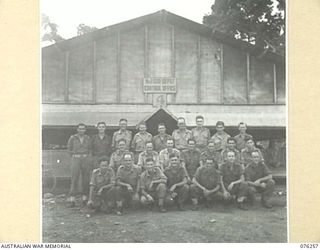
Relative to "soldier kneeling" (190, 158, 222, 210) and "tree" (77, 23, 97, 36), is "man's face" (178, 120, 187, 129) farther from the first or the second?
"tree" (77, 23, 97, 36)

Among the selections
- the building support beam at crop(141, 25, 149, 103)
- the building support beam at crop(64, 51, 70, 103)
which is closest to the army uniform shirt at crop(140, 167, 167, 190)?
the building support beam at crop(141, 25, 149, 103)

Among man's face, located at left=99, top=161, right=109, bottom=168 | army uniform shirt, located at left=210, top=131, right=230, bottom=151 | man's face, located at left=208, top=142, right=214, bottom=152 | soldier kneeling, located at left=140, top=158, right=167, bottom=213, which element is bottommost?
soldier kneeling, located at left=140, top=158, right=167, bottom=213

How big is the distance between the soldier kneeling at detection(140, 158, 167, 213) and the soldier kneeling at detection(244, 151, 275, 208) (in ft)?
1.70

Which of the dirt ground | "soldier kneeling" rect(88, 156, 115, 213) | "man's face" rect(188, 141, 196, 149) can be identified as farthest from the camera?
"man's face" rect(188, 141, 196, 149)

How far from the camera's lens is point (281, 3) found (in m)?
2.85

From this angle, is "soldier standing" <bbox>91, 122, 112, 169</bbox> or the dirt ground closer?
the dirt ground

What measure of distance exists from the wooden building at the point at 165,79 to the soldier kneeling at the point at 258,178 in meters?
0.16

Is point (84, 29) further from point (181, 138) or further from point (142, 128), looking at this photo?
point (181, 138)

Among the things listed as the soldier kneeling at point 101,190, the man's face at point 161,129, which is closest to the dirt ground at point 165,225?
the soldier kneeling at point 101,190

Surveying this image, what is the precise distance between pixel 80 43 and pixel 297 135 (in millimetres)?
1385

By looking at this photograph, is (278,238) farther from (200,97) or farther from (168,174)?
(200,97)

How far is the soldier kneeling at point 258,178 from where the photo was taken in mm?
2936

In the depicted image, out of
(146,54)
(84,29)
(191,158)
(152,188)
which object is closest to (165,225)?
(152,188)

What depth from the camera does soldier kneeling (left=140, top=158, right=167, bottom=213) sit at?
9.74ft
